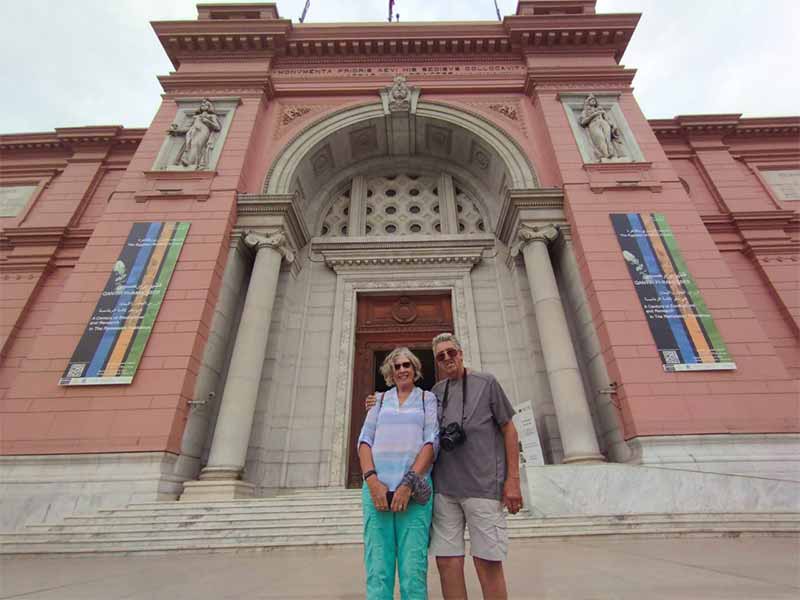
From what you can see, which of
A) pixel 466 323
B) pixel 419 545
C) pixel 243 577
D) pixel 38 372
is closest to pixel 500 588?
pixel 419 545

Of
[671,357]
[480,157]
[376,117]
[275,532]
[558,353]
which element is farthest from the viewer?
[480,157]

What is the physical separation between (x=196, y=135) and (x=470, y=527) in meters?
10.3

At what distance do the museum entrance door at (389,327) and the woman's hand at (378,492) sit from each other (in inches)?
272

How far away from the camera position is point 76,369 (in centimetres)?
639

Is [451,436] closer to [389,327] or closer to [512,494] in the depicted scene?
[512,494]

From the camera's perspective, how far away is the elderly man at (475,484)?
1.82m

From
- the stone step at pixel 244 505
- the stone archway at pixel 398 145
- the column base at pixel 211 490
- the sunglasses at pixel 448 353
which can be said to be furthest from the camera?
the stone archway at pixel 398 145

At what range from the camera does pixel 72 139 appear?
12578mm

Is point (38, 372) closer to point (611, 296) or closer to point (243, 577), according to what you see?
point (243, 577)

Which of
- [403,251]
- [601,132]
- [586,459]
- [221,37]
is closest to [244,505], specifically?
[586,459]

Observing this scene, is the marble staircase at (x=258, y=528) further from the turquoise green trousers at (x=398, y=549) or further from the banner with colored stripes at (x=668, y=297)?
the turquoise green trousers at (x=398, y=549)

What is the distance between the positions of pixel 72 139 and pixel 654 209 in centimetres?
1675

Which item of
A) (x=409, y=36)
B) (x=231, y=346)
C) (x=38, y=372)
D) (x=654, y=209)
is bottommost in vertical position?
(x=38, y=372)

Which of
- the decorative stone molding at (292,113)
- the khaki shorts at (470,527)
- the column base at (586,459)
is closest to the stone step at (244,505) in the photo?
the column base at (586,459)
